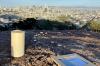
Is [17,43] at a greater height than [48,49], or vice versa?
[17,43]

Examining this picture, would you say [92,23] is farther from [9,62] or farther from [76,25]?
[9,62]

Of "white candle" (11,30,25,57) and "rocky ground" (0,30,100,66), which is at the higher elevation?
"white candle" (11,30,25,57)

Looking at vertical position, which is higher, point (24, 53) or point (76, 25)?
point (24, 53)

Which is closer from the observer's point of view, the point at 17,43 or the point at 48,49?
the point at 17,43

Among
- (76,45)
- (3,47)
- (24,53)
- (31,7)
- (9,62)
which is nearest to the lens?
(9,62)

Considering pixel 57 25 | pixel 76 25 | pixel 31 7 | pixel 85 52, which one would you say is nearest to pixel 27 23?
pixel 57 25

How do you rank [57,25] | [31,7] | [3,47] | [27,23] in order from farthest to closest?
[31,7], [57,25], [27,23], [3,47]

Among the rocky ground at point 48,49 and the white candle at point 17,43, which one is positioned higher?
the white candle at point 17,43

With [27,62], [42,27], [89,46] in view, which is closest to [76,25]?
[42,27]

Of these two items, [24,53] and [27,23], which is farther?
[27,23]
